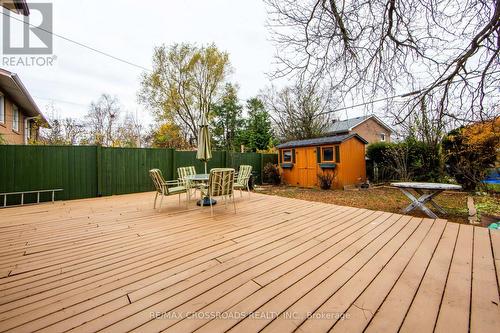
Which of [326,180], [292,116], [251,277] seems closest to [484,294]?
[251,277]

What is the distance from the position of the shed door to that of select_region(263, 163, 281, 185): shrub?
51.0 inches

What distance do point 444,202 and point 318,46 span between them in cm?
603

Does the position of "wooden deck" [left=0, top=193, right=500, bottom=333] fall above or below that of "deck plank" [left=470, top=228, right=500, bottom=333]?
above

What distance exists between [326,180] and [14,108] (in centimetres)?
1421

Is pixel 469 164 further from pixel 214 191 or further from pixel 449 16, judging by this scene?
pixel 214 191

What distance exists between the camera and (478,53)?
2.83 meters

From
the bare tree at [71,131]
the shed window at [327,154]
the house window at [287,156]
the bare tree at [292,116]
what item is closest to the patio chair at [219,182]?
the shed window at [327,154]

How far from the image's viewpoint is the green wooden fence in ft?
17.0

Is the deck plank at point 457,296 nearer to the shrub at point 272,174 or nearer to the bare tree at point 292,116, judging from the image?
the shrub at point 272,174

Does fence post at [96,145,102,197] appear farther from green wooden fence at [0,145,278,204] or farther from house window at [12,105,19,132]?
house window at [12,105,19,132]

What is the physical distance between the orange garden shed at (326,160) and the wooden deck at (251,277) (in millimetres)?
6073

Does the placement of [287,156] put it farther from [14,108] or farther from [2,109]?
[14,108]

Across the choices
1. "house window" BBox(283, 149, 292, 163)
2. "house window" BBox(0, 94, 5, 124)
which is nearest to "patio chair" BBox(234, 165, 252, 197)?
"house window" BBox(283, 149, 292, 163)

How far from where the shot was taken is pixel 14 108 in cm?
900
